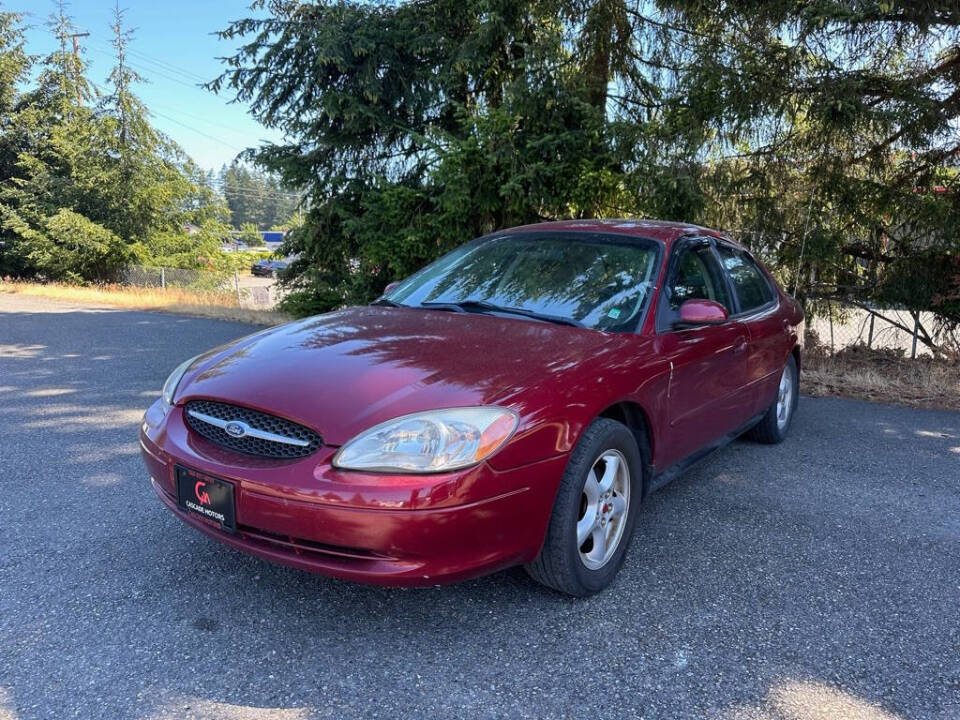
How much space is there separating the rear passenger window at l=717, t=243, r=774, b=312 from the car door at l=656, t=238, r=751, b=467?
7.3 inches

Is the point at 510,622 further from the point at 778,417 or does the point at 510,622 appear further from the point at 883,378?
the point at 883,378

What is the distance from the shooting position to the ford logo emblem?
8.39 feet

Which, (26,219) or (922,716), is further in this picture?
(26,219)

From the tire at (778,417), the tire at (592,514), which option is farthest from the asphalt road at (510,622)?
the tire at (778,417)

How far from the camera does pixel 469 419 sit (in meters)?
2.39

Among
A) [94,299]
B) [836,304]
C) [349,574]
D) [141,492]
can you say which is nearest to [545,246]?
[349,574]

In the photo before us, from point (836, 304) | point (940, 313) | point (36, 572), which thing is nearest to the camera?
point (36, 572)

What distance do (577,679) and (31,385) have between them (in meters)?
6.82

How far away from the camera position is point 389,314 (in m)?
3.59

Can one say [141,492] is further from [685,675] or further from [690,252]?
[690,252]

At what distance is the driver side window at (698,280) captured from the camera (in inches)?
143

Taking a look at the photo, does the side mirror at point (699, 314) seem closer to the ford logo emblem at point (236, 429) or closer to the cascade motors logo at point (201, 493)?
the ford logo emblem at point (236, 429)

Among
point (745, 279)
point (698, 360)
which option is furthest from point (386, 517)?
point (745, 279)

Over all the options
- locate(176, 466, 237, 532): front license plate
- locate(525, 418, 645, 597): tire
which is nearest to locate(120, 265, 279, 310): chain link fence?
locate(176, 466, 237, 532): front license plate
